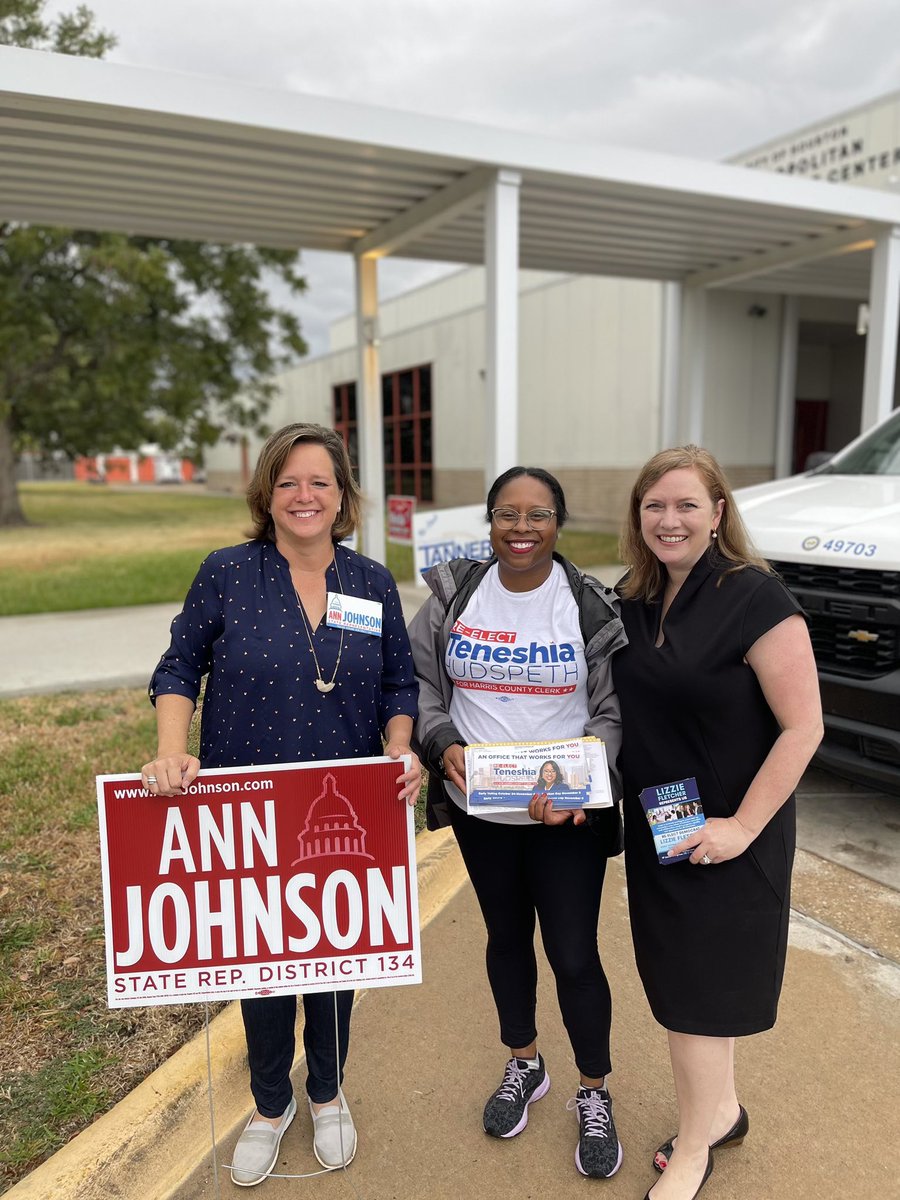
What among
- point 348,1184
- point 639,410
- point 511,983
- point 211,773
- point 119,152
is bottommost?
point 348,1184

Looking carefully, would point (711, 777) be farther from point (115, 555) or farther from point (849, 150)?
point (849, 150)

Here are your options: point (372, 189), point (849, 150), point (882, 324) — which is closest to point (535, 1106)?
point (372, 189)

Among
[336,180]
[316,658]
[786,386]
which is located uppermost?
[336,180]

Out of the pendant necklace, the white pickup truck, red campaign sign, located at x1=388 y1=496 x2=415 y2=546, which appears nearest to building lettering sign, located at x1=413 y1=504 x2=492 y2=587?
red campaign sign, located at x1=388 y1=496 x2=415 y2=546

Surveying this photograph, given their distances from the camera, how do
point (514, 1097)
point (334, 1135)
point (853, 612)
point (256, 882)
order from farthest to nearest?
point (853, 612) < point (514, 1097) < point (334, 1135) < point (256, 882)

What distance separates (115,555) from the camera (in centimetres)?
1538

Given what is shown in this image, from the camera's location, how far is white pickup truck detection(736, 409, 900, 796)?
3832mm

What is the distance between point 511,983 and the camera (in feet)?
8.16

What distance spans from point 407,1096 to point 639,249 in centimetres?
1100

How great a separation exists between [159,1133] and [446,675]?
1483 millimetres

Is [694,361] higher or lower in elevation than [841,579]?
higher

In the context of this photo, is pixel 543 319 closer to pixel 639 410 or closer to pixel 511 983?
pixel 639 410

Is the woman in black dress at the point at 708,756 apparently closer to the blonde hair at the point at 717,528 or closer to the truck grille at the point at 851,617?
the blonde hair at the point at 717,528

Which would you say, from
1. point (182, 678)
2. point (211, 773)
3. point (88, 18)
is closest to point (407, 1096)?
point (211, 773)
